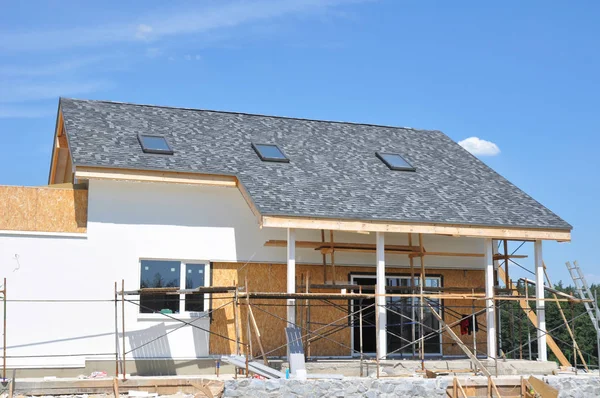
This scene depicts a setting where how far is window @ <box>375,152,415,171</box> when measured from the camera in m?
21.2

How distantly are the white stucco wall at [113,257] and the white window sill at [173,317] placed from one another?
0.05 metres

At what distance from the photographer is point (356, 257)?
19828 mm

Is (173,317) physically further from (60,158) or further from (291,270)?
(60,158)

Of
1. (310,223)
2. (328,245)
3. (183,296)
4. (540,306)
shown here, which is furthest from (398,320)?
(183,296)

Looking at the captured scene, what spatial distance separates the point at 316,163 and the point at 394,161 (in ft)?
7.68

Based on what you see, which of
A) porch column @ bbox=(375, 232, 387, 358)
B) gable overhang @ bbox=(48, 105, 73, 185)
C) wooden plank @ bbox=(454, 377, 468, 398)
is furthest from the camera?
gable overhang @ bbox=(48, 105, 73, 185)

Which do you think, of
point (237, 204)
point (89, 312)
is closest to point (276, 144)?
point (237, 204)

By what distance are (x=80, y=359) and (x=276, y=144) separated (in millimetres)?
7490

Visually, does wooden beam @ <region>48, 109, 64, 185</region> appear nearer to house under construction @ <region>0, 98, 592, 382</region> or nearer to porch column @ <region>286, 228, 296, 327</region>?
house under construction @ <region>0, 98, 592, 382</region>

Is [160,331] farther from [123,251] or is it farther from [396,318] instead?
[396,318]

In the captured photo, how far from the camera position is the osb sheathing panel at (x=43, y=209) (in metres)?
17.0

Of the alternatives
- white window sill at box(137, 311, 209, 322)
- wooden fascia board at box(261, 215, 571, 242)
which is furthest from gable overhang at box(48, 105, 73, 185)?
wooden fascia board at box(261, 215, 571, 242)

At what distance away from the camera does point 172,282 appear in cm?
1828

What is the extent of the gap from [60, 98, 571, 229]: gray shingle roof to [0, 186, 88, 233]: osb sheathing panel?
3.01 ft
